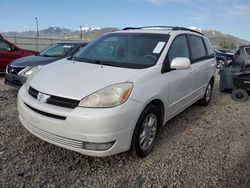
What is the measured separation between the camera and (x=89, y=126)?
9.10ft

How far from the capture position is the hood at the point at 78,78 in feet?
9.77

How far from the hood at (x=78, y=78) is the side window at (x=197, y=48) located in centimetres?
202

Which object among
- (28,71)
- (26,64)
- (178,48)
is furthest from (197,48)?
(26,64)

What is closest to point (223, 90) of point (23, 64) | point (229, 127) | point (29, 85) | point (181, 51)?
point (229, 127)

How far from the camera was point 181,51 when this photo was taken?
444 cm

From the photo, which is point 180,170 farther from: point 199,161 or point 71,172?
point 71,172

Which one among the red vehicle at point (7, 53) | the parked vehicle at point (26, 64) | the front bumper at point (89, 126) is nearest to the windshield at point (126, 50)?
the front bumper at point (89, 126)

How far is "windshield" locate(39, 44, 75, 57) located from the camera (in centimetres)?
750

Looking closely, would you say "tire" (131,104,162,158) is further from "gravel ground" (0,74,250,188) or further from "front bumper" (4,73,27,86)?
"front bumper" (4,73,27,86)

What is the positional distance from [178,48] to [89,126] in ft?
7.39

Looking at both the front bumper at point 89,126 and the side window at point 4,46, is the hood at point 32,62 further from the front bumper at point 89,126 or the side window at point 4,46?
the front bumper at point 89,126

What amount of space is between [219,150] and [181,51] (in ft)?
5.50

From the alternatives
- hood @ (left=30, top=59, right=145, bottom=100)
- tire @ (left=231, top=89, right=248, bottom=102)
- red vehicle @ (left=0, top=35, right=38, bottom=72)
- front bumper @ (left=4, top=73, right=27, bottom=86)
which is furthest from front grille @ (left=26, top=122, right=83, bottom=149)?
red vehicle @ (left=0, top=35, right=38, bottom=72)

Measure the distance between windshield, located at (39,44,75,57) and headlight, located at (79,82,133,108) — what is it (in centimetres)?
476
